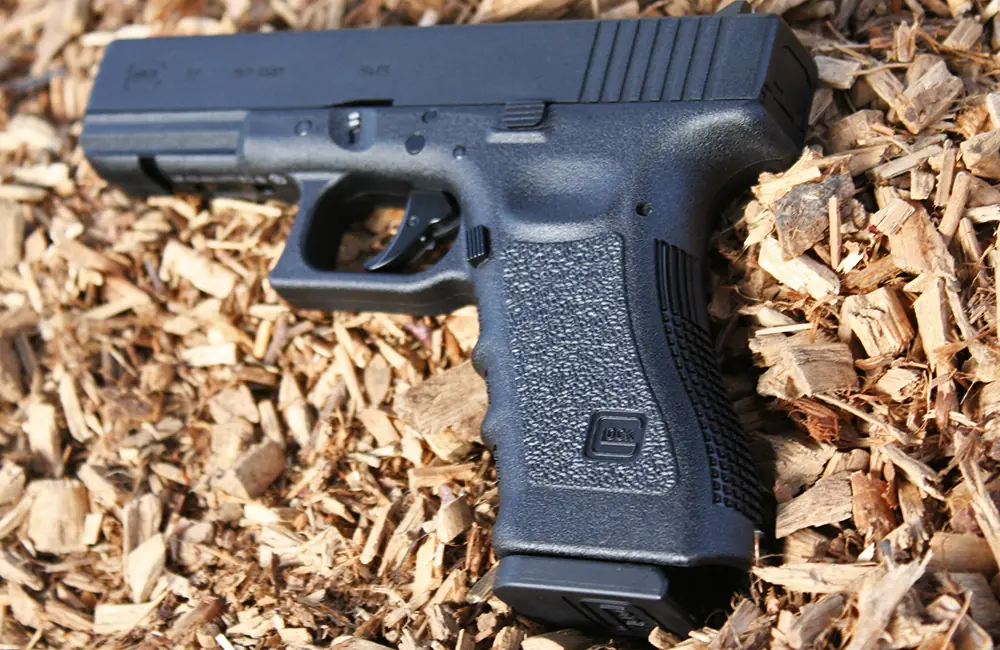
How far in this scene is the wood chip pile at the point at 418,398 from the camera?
Result: 2303mm

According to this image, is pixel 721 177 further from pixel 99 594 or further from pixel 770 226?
pixel 99 594

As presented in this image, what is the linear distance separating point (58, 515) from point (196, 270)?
3.06ft

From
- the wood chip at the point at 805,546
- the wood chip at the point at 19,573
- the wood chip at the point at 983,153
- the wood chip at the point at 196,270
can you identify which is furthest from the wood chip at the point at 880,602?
the wood chip at the point at 19,573

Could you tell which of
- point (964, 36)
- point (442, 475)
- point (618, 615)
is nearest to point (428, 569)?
point (442, 475)

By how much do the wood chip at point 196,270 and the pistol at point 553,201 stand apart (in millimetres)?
263

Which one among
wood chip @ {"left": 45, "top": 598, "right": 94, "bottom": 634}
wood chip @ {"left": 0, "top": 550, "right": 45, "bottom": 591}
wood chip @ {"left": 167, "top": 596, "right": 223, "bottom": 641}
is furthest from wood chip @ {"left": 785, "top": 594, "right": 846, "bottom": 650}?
wood chip @ {"left": 0, "top": 550, "right": 45, "bottom": 591}

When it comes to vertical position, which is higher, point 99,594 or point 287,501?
point 287,501

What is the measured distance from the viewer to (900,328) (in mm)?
2414

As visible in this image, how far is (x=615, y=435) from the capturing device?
228cm

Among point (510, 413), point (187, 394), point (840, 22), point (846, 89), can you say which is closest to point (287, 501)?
point (187, 394)

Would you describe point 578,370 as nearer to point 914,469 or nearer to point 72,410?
point 914,469

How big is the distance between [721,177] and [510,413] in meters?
0.87

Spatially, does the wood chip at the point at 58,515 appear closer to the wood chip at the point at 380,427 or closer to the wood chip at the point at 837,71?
the wood chip at the point at 380,427

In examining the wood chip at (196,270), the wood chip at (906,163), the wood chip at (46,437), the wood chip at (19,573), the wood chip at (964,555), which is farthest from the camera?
the wood chip at (196,270)
